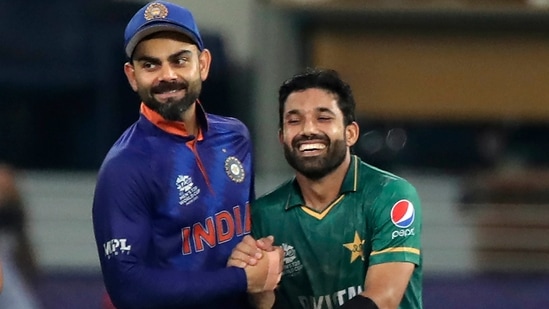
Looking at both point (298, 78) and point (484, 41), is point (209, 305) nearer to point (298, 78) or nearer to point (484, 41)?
point (298, 78)

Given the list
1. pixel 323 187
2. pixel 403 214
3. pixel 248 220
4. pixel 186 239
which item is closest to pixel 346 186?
pixel 323 187

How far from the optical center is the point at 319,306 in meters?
3.69

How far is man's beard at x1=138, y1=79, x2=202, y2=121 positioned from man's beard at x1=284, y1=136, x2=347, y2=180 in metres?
0.32

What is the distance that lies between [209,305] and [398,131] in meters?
7.28

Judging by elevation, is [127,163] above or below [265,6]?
below

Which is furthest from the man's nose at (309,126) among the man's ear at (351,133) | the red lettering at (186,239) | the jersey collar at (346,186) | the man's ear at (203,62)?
the red lettering at (186,239)

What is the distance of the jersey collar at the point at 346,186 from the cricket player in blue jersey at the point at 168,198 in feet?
0.61

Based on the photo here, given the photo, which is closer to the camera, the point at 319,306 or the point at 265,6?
the point at 319,306

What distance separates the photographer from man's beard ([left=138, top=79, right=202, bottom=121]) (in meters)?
3.44

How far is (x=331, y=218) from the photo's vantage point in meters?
3.66

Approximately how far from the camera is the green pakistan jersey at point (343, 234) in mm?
3561

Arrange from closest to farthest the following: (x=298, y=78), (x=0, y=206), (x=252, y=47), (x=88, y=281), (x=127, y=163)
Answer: (x=127, y=163), (x=298, y=78), (x=0, y=206), (x=88, y=281), (x=252, y=47)

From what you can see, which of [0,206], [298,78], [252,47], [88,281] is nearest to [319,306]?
[298,78]

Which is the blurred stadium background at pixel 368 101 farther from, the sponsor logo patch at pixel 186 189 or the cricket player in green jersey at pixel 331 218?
the sponsor logo patch at pixel 186 189
